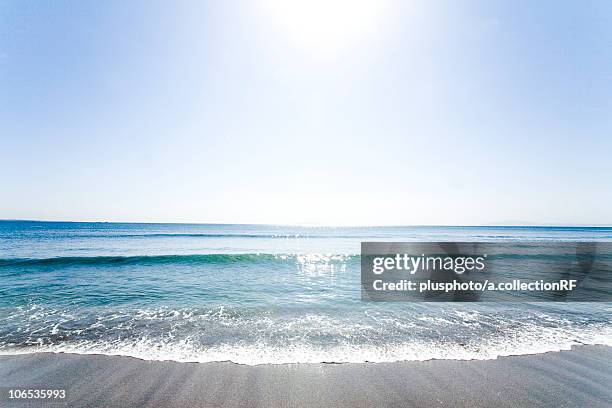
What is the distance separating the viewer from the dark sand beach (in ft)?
14.0

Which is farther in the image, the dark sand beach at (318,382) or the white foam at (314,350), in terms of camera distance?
the white foam at (314,350)

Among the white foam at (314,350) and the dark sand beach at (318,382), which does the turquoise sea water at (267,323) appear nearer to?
the white foam at (314,350)

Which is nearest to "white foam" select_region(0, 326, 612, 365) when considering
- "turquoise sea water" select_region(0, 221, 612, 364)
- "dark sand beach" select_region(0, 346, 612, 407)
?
"turquoise sea water" select_region(0, 221, 612, 364)

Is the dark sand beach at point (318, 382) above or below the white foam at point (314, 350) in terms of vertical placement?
above

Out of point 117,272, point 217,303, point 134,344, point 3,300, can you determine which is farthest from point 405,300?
point 117,272

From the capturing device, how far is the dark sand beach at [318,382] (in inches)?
168

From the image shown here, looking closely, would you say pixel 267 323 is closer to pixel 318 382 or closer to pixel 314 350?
pixel 314 350

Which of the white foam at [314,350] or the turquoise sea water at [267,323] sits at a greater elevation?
the white foam at [314,350]

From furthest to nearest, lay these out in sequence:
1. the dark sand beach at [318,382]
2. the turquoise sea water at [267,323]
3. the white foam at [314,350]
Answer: the turquoise sea water at [267,323] → the white foam at [314,350] → the dark sand beach at [318,382]

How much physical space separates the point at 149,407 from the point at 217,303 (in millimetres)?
6089

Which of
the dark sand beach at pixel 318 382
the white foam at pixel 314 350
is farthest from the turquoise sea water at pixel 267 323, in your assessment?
the dark sand beach at pixel 318 382

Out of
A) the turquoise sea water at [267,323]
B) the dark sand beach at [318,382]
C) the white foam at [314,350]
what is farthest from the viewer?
the turquoise sea water at [267,323]

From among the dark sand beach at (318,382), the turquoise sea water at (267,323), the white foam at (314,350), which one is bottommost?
the turquoise sea water at (267,323)

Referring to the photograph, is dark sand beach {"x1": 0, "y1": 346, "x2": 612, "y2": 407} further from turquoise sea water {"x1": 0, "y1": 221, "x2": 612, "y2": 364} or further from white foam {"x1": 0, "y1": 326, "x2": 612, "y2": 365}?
turquoise sea water {"x1": 0, "y1": 221, "x2": 612, "y2": 364}
